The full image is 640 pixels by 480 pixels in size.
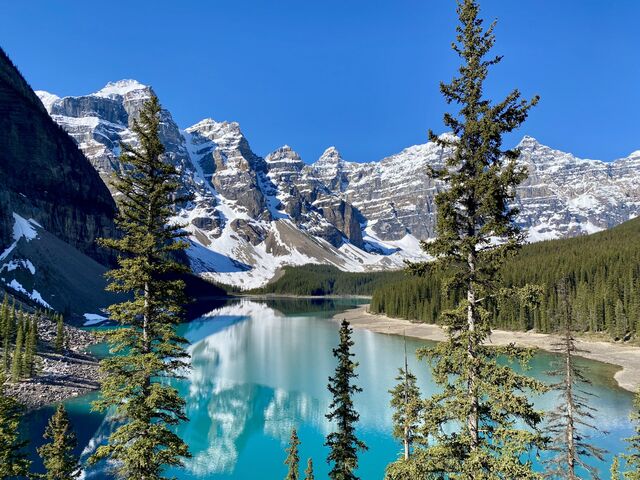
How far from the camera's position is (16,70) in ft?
516

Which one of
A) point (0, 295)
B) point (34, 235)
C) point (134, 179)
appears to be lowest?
point (0, 295)

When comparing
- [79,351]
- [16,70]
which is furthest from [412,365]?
[16,70]

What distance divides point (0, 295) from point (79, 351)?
34216mm

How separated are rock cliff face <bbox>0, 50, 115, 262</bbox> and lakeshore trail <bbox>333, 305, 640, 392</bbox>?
110000 millimetres

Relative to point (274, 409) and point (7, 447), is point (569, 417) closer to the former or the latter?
point (7, 447)

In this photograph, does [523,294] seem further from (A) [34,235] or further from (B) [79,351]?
(A) [34,235]

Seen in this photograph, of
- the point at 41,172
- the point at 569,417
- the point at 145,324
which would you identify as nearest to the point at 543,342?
the point at 569,417

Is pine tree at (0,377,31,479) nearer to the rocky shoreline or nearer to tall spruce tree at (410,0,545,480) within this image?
tall spruce tree at (410,0,545,480)

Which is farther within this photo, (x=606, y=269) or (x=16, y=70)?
(x=16, y=70)

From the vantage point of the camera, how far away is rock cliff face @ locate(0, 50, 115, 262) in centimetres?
14588

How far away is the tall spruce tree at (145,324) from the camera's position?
44.8 feet

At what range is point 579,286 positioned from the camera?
319 ft

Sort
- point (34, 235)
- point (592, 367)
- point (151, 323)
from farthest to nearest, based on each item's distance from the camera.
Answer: point (34, 235), point (592, 367), point (151, 323)

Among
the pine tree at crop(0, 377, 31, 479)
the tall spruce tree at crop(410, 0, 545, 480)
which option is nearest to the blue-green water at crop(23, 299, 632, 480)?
the tall spruce tree at crop(410, 0, 545, 480)
